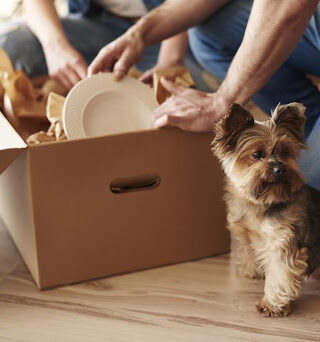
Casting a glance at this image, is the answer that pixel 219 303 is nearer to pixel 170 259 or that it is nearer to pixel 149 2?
pixel 170 259

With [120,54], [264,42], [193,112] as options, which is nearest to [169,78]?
[120,54]

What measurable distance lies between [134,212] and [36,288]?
31cm

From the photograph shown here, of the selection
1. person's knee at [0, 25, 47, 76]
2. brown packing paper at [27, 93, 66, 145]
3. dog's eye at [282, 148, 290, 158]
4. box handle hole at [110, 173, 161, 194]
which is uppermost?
dog's eye at [282, 148, 290, 158]

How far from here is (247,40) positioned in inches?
52.7

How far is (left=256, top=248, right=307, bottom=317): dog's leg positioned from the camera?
1282mm

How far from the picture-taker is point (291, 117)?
4.03 feet

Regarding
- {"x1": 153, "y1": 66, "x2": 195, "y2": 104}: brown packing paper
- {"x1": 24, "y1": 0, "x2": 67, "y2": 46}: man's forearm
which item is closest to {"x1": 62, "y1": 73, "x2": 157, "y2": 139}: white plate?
{"x1": 153, "y1": 66, "x2": 195, "y2": 104}: brown packing paper

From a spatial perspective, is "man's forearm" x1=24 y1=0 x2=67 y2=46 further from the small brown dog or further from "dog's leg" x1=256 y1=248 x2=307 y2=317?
"dog's leg" x1=256 y1=248 x2=307 y2=317

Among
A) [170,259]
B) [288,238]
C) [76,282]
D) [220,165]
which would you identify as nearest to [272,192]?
[288,238]

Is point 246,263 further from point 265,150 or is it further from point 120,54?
point 120,54

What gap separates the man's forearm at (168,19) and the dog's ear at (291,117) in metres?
0.56

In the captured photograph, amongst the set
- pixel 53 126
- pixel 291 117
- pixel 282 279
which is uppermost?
pixel 291 117

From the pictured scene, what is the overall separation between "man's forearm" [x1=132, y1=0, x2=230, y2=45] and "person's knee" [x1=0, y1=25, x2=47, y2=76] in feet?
1.55

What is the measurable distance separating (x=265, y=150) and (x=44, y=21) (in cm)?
95
